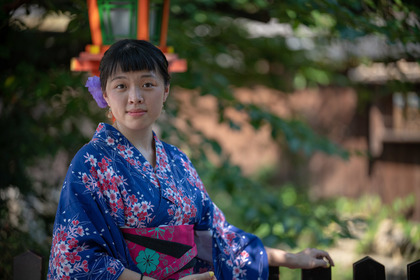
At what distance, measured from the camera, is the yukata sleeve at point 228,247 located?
65.2 inches

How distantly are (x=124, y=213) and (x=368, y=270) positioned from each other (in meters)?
→ 0.94

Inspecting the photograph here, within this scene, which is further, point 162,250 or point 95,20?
point 95,20

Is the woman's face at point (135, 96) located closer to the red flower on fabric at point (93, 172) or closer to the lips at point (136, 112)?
the lips at point (136, 112)

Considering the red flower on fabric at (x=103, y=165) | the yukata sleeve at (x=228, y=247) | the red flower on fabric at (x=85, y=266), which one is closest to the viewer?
the red flower on fabric at (x=85, y=266)

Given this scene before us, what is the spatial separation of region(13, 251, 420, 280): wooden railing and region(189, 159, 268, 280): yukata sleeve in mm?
104

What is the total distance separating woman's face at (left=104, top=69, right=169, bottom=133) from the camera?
142cm

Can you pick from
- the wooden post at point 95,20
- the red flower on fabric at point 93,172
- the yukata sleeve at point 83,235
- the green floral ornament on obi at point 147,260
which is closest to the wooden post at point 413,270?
the green floral ornament on obi at point 147,260

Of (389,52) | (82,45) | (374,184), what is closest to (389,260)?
(374,184)

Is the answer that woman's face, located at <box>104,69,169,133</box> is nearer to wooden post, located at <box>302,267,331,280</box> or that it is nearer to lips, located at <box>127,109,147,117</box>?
lips, located at <box>127,109,147,117</box>

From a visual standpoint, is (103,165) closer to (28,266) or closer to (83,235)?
(83,235)

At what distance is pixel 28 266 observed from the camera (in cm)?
173

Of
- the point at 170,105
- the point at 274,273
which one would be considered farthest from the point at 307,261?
the point at 170,105

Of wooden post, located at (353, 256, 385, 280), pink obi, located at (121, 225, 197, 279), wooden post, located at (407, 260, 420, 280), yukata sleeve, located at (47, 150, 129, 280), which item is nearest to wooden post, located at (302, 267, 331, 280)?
wooden post, located at (353, 256, 385, 280)

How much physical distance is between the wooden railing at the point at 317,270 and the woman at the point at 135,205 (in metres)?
0.06
